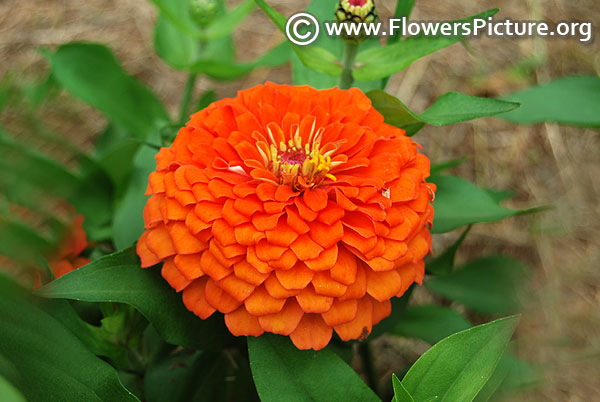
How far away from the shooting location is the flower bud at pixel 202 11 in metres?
0.91

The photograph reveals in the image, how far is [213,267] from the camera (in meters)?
0.50

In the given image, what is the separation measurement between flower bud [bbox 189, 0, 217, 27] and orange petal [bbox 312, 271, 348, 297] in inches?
22.5

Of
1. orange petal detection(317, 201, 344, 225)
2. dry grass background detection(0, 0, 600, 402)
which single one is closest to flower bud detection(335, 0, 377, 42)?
orange petal detection(317, 201, 344, 225)

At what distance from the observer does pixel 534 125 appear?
4.24 feet

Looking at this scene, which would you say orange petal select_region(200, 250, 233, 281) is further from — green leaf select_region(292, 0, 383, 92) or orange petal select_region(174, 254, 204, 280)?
green leaf select_region(292, 0, 383, 92)

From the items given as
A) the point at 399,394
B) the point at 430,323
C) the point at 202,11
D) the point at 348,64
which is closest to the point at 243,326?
the point at 399,394

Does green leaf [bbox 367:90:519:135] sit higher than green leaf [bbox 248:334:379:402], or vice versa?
green leaf [bbox 367:90:519:135]

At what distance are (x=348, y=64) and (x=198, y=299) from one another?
34cm

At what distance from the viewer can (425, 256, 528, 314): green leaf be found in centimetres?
98

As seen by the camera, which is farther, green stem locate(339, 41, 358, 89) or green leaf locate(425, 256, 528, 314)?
green leaf locate(425, 256, 528, 314)

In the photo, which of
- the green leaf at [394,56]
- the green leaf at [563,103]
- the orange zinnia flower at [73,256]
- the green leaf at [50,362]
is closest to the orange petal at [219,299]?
the green leaf at [50,362]

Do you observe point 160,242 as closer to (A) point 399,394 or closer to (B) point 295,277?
(B) point 295,277

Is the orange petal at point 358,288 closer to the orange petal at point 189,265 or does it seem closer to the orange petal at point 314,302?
Result: the orange petal at point 314,302

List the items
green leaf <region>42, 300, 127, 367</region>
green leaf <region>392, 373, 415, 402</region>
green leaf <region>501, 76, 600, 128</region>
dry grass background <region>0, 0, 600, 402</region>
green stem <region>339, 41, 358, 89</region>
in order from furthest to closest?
dry grass background <region>0, 0, 600, 402</region> → green leaf <region>501, 76, 600, 128</region> → green stem <region>339, 41, 358, 89</region> → green leaf <region>42, 300, 127, 367</region> → green leaf <region>392, 373, 415, 402</region>
